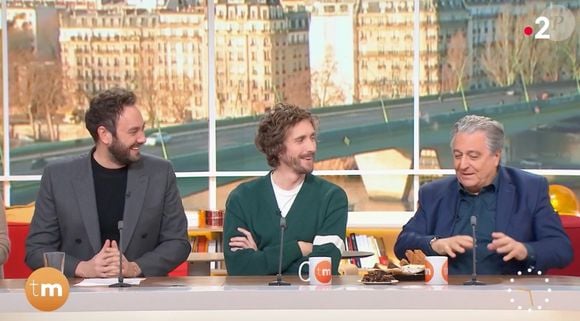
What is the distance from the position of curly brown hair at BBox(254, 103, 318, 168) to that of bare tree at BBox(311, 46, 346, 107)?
13.1 ft

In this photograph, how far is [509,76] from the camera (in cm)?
886

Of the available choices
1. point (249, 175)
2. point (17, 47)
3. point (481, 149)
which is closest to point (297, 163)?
point (481, 149)

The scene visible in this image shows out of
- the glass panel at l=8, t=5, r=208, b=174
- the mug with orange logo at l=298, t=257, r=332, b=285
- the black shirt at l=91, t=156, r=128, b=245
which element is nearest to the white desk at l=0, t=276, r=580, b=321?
the mug with orange logo at l=298, t=257, r=332, b=285

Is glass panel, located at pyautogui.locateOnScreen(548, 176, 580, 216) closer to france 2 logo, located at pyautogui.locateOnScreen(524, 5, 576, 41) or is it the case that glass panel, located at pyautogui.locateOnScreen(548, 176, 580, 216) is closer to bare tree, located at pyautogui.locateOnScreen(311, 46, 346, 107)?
france 2 logo, located at pyautogui.locateOnScreen(524, 5, 576, 41)

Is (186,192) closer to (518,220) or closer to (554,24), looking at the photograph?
(554,24)

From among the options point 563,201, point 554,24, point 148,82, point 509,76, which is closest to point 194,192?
point 148,82

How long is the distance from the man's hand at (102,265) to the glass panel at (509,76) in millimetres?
4313

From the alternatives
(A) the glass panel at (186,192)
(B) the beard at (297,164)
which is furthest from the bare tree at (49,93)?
(B) the beard at (297,164)

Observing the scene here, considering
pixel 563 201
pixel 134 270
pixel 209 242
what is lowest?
pixel 209 242

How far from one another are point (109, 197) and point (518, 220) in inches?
58.6

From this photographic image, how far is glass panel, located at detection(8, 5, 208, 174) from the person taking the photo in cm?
888

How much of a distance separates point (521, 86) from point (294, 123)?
431 cm

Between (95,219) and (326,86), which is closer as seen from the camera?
(95,219)

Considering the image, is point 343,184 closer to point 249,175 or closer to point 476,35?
point 249,175
